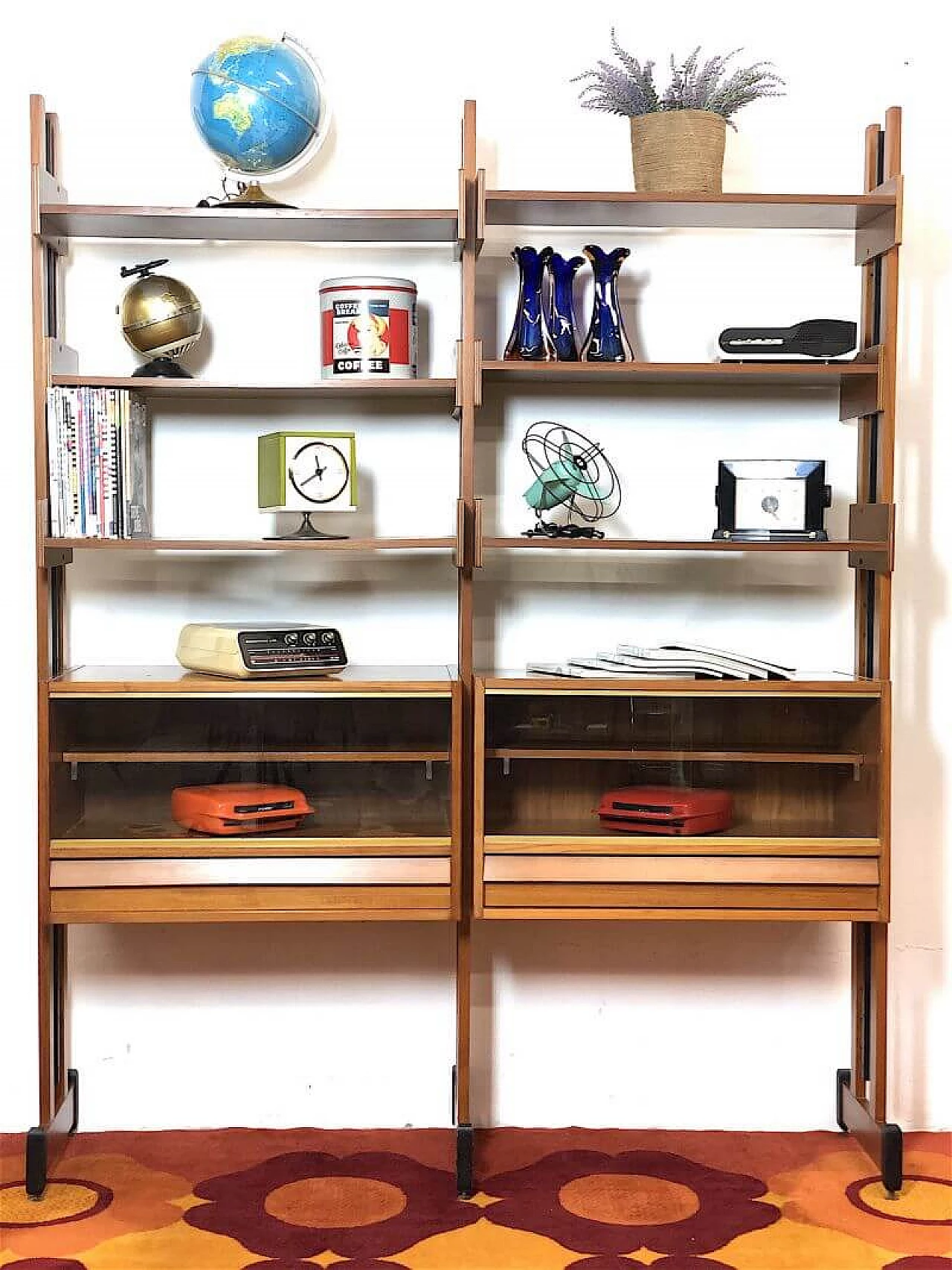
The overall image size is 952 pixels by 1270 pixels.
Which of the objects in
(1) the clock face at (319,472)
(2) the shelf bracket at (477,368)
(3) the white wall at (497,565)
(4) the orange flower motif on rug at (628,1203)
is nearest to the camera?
(4) the orange flower motif on rug at (628,1203)

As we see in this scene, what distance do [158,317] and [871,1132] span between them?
7.23 ft

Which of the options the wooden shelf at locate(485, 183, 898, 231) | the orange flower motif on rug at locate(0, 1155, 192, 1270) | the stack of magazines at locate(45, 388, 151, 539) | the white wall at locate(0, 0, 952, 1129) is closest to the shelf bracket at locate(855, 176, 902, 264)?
the wooden shelf at locate(485, 183, 898, 231)

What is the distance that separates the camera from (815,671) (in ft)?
10.1

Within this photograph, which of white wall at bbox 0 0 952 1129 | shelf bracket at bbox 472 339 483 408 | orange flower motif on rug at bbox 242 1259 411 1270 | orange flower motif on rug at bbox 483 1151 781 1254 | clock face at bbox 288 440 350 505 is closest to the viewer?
orange flower motif on rug at bbox 242 1259 411 1270

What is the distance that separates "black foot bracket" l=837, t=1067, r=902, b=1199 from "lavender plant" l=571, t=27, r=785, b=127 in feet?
6.75

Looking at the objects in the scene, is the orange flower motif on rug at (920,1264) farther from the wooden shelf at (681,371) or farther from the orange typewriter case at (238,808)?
the wooden shelf at (681,371)

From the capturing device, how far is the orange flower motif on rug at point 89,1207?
257 cm

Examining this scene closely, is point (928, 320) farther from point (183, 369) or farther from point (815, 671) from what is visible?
point (183, 369)

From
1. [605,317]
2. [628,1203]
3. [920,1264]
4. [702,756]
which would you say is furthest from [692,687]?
[920,1264]

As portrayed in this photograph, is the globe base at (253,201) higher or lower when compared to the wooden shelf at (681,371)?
higher

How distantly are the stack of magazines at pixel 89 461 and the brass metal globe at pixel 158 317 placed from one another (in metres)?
0.11

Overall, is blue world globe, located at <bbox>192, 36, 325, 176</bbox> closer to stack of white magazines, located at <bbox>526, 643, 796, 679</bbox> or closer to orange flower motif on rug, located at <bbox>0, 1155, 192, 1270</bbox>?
stack of white magazines, located at <bbox>526, 643, 796, 679</bbox>

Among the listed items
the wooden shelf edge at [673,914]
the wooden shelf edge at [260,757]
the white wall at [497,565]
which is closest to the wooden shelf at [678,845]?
the wooden shelf edge at [673,914]

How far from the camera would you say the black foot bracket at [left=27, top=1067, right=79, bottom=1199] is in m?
2.75
